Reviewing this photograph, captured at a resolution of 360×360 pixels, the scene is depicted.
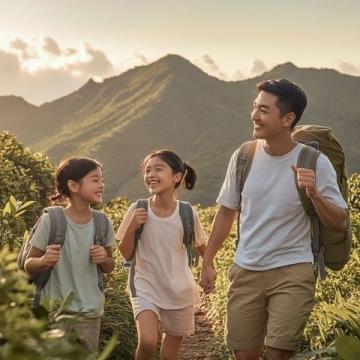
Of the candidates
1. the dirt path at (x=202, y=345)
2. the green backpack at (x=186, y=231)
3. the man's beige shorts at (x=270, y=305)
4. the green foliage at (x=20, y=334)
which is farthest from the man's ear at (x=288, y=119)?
the dirt path at (x=202, y=345)

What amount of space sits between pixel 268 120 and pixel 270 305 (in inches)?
44.3

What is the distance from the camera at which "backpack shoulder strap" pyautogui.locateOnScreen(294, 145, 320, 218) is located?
4551 mm

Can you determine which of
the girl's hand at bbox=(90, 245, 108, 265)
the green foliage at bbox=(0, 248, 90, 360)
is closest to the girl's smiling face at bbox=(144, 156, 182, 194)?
the girl's hand at bbox=(90, 245, 108, 265)

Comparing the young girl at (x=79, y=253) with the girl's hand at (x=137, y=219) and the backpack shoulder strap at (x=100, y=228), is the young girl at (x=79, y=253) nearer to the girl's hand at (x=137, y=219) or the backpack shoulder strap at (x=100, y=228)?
the backpack shoulder strap at (x=100, y=228)

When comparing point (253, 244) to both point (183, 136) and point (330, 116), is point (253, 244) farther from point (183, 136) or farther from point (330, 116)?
point (330, 116)

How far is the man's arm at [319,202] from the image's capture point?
4352 mm

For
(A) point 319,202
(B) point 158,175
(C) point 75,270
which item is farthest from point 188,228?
(A) point 319,202

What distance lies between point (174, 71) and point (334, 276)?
14521 centimetres

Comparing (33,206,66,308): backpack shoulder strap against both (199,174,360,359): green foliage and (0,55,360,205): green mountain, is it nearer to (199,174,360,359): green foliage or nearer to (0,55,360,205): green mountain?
(199,174,360,359): green foliage

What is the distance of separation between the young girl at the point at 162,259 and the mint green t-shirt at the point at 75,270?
0.49 metres

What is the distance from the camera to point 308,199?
454cm

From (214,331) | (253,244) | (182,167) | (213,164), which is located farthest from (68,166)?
(213,164)

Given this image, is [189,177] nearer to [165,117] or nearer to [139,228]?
[139,228]

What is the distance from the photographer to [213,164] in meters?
97.4
